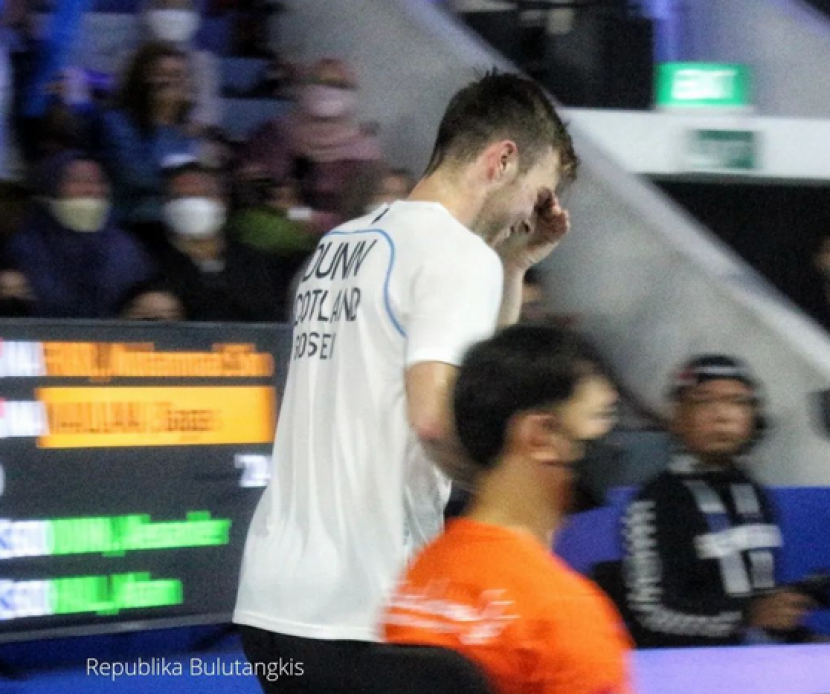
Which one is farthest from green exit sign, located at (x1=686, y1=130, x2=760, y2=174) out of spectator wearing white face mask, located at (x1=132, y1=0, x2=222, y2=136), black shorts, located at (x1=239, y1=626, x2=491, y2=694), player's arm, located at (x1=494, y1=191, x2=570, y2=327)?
black shorts, located at (x1=239, y1=626, x2=491, y2=694)

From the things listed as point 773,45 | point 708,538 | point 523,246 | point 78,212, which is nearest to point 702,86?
point 773,45

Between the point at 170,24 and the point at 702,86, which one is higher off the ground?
the point at 170,24

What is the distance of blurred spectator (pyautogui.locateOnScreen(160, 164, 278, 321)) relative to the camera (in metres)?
6.15

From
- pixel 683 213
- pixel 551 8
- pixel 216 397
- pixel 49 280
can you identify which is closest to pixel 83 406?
Answer: pixel 216 397

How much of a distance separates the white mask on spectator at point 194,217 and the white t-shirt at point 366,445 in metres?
3.74

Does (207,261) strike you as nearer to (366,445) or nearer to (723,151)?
(723,151)

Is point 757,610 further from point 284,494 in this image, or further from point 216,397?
point 284,494

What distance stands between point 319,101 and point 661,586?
12.6 ft

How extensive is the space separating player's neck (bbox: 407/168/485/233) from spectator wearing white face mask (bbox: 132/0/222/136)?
16.9ft

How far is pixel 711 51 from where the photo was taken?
9.13 m

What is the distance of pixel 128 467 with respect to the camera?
4789 millimetres

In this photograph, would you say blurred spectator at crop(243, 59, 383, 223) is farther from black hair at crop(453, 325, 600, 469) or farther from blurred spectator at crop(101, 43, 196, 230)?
black hair at crop(453, 325, 600, 469)

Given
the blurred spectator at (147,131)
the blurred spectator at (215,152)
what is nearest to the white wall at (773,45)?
the blurred spectator at (215,152)

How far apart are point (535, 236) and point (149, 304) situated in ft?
9.32
